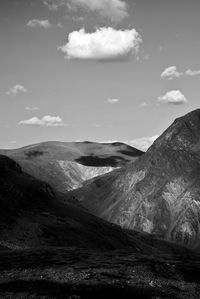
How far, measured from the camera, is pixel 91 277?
2111 inches

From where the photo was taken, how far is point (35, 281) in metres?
51.6

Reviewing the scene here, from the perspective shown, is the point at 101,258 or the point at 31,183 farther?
the point at 31,183

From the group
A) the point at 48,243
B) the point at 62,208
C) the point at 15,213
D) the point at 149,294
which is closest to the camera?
the point at 149,294

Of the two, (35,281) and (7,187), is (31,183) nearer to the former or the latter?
(7,187)

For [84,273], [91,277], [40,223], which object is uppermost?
[84,273]

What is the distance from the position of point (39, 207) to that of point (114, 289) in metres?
96.0

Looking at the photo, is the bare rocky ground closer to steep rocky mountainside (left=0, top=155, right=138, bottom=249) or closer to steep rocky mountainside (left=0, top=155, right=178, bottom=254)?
steep rocky mountainside (left=0, top=155, right=178, bottom=254)

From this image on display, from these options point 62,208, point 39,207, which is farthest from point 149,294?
point 62,208

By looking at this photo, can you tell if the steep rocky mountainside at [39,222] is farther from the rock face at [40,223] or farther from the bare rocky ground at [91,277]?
the bare rocky ground at [91,277]

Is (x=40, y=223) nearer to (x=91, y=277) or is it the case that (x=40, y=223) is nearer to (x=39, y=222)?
(x=39, y=222)

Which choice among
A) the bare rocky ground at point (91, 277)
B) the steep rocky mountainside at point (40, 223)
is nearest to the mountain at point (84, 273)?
the bare rocky ground at point (91, 277)

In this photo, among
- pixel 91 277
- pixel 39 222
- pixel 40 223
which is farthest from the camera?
pixel 39 222

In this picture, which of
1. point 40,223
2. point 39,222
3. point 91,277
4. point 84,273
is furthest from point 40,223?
point 91,277

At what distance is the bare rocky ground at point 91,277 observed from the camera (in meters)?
49.0
